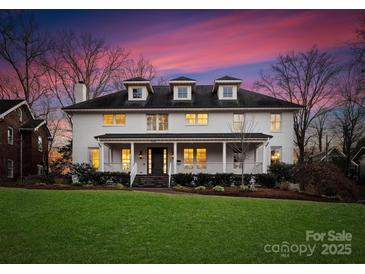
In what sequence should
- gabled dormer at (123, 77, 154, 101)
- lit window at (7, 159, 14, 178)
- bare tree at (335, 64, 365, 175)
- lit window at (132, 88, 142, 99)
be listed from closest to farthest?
1. bare tree at (335, 64, 365, 175)
2. lit window at (7, 159, 14, 178)
3. gabled dormer at (123, 77, 154, 101)
4. lit window at (132, 88, 142, 99)

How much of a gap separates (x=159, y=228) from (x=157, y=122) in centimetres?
1427

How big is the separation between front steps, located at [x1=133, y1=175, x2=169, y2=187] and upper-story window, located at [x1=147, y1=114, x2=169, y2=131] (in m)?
3.86

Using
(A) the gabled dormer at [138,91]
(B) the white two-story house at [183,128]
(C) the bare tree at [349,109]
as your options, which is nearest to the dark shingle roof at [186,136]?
(B) the white two-story house at [183,128]

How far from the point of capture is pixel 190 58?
1441 cm

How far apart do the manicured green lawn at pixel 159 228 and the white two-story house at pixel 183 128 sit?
30.5 ft

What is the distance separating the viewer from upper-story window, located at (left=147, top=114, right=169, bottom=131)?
2217cm

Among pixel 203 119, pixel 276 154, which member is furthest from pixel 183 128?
pixel 276 154

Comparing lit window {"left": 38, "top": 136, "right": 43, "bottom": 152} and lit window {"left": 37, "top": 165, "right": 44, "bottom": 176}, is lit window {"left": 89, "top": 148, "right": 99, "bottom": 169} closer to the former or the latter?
lit window {"left": 38, "top": 136, "right": 43, "bottom": 152}

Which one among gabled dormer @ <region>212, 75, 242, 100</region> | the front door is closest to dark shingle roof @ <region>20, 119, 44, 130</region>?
the front door

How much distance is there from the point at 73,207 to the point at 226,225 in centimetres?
562

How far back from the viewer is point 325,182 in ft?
50.5

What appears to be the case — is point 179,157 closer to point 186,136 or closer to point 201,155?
point 201,155

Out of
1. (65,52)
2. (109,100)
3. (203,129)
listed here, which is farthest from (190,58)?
(65,52)

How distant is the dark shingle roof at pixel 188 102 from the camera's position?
71.3ft
